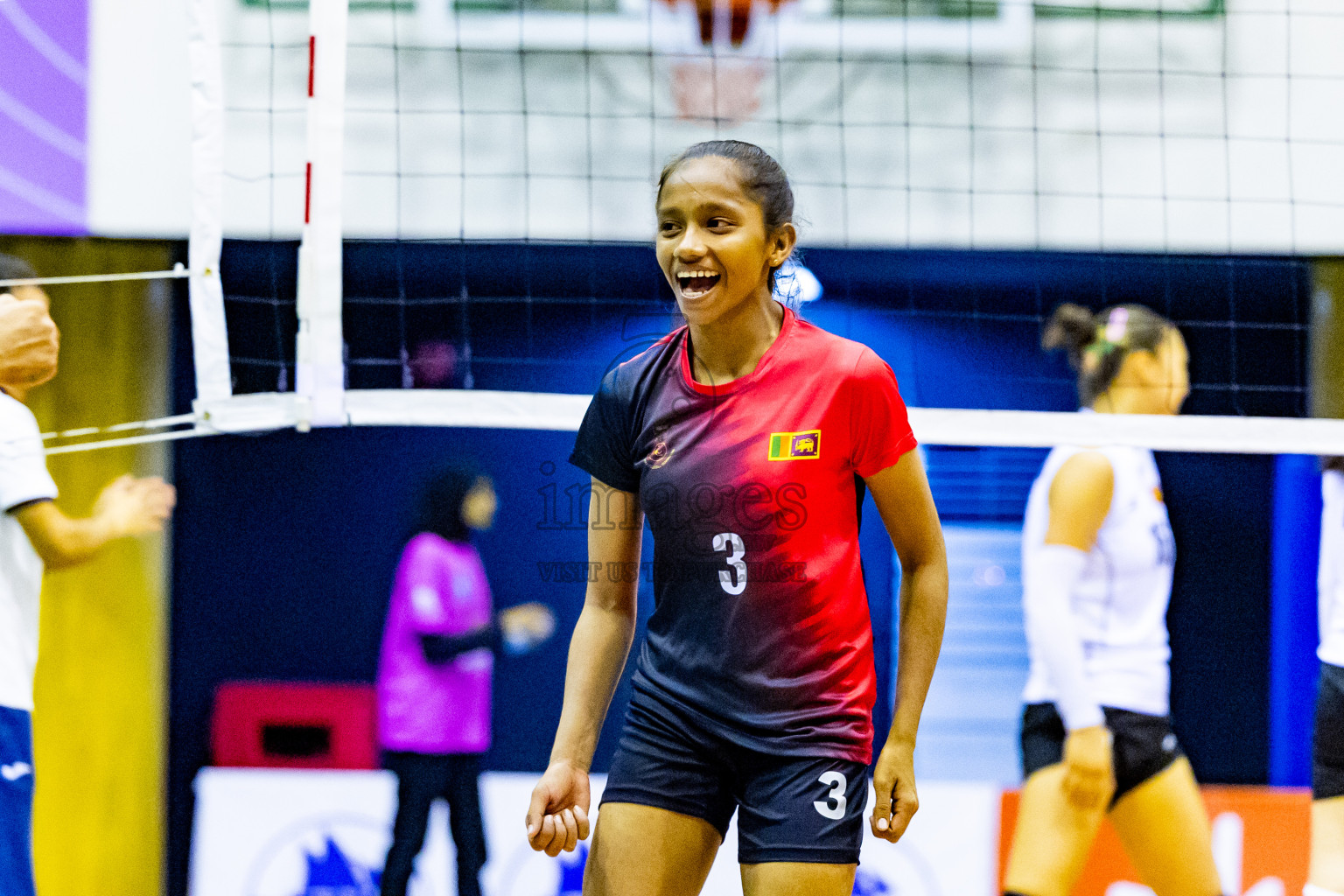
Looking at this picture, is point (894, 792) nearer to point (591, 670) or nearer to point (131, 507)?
point (591, 670)

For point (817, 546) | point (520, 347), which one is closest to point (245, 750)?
point (520, 347)

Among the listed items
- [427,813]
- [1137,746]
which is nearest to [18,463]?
[427,813]

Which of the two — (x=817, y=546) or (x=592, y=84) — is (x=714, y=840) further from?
(x=592, y=84)

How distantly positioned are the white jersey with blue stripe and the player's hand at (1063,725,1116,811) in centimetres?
11

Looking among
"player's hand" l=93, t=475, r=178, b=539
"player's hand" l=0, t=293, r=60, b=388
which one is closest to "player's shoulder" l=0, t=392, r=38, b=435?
"player's hand" l=0, t=293, r=60, b=388

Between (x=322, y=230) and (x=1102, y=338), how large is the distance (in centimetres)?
216

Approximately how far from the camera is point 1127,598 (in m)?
3.16

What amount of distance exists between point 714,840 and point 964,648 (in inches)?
84.1

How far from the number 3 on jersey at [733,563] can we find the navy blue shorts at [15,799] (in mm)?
1999

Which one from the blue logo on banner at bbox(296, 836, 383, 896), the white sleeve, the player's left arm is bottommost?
the blue logo on banner at bbox(296, 836, 383, 896)

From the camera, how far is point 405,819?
11.7 ft

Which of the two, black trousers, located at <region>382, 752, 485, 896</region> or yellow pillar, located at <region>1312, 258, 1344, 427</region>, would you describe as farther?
yellow pillar, located at <region>1312, 258, 1344, 427</region>

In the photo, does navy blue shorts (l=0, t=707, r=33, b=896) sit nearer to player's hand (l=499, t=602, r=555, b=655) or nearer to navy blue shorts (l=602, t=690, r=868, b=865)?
player's hand (l=499, t=602, r=555, b=655)

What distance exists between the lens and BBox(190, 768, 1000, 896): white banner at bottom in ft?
11.6
